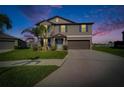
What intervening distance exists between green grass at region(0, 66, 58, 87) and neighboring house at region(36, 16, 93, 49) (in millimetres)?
2514

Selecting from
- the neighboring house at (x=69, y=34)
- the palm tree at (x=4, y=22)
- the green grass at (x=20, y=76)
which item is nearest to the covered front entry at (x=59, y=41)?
the neighboring house at (x=69, y=34)

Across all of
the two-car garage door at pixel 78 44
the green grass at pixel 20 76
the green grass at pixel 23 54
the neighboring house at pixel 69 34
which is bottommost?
the green grass at pixel 20 76

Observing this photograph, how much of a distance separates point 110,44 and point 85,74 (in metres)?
2.62

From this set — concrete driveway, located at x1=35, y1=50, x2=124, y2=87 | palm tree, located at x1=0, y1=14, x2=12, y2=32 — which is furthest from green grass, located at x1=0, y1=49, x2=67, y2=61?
concrete driveway, located at x1=35, y1=50, x2=124, y2=87

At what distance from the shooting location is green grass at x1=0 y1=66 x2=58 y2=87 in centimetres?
580

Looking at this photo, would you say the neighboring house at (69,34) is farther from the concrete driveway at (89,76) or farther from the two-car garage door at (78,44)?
the concrete driveway at (89,76)

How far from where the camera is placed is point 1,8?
7.42 meters

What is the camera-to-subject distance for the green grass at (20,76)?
5805mm

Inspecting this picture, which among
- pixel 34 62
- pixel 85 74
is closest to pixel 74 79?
pixel 85 74

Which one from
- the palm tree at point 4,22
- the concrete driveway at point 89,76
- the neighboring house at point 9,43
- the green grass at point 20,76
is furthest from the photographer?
the neighboring house at point 9,43

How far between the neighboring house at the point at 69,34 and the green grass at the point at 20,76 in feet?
8.25

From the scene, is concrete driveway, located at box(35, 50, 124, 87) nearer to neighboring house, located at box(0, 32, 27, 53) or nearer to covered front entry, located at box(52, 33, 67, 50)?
covered front entry, located at box(52, 33, 67, 50)
